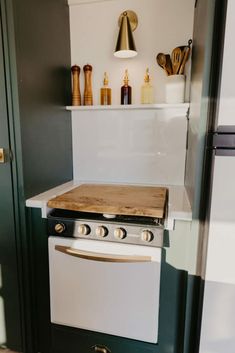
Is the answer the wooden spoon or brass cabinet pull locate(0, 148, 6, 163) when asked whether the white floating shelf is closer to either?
the wooden spoon

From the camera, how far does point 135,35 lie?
1.66 m

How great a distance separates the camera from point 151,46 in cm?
164

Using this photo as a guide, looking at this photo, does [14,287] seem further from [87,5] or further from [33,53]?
[87,5]

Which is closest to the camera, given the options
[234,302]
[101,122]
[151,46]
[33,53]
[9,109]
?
[234,302]

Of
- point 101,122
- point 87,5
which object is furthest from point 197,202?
point 87,5

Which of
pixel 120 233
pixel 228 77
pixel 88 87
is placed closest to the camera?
pixel 228 77

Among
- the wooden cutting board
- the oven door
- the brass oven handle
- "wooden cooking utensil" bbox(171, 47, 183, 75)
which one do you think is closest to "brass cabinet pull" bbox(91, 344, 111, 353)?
the oven door

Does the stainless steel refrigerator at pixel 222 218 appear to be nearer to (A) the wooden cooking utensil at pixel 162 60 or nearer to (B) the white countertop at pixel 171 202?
(B) the white countertop at pixel 171 202

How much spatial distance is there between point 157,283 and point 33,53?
1.33 metres

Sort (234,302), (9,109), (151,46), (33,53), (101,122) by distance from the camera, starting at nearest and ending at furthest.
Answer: (234,302) < (9,109) < (33,53) < (151,46) < (101,122)

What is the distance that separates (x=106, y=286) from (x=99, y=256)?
0.53 feet

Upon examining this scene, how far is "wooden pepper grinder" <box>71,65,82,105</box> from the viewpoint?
1732 mm

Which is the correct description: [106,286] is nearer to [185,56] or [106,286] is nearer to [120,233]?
[120,233]

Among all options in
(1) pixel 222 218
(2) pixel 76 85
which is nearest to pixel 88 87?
(2) pixel 76 85
